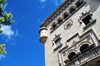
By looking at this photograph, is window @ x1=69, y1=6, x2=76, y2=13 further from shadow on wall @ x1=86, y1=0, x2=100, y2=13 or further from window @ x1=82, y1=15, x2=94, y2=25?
window @ x1=82, y1=15, x2=94, y2=25

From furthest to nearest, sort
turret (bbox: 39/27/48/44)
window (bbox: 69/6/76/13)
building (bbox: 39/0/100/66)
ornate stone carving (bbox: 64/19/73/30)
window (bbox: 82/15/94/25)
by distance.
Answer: turret (bbox: 39/27/48/44) → window (bbox: 69/6/76/13) → ornate stone carving (bbox: 64/19/73/30) → window (bbox: 82/15/94/25) → building (bbox: 39/0/100/66)

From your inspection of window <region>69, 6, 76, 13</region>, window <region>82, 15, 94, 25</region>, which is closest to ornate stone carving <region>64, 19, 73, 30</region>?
window <region>82, 15, 94, 25</region>

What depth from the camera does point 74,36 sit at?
12.7m

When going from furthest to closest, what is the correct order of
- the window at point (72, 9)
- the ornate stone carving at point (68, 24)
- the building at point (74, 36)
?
the window at point (72, 9) < the ornate stone carving at point (68, 24) < the building at point (74, 36)

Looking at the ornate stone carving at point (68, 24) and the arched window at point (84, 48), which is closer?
the arched window at point (84, 48)

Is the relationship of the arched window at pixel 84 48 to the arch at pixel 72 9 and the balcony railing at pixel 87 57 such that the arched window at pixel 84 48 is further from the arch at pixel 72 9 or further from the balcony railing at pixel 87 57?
the arch at pixel 72 9

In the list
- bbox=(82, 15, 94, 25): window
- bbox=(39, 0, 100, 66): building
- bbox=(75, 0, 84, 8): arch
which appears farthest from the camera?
bbox=(75, 0, 84, 8): arch

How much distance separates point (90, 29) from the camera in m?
11.6

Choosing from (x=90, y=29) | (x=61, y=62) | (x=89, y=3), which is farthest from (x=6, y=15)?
(x=89, y=3)

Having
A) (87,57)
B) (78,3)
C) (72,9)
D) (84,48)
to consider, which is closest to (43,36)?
(72,9)

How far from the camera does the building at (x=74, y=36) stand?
1021 cm

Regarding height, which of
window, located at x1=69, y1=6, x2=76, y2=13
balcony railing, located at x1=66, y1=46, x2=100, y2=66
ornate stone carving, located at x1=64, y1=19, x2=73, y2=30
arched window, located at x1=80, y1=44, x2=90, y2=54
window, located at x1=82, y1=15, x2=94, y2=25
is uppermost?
window, located at x1=69, y1=6, x2=76, y2=13

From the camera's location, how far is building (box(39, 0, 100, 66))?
1021cm

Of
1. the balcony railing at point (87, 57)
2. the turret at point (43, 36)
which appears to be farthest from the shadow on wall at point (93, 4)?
the turret at point (43, 36)
